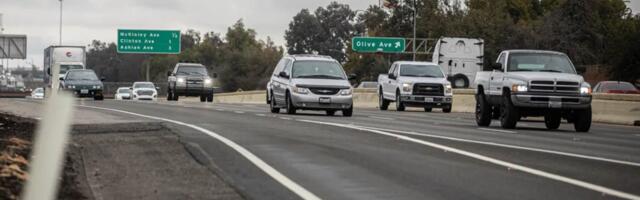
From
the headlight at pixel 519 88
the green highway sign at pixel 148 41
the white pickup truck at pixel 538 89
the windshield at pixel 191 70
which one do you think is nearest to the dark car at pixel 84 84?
Result: the windshield at pixel 191 70

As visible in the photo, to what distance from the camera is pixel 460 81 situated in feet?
152

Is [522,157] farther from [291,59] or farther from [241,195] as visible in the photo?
[291,59]

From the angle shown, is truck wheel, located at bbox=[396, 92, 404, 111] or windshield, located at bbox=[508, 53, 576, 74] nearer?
windshield, located at bbox=[508, 53, 576, 74]

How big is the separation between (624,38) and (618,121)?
2863 centimetres

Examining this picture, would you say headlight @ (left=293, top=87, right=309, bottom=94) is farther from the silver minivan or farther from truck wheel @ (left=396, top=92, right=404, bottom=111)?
truck wheel @ (left=396, top=92, right=404, bottom=111)

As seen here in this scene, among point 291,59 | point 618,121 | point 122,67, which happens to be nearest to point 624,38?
point 618,121

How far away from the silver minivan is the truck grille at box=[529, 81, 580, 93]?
708cm

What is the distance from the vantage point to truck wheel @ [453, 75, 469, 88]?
150 feet

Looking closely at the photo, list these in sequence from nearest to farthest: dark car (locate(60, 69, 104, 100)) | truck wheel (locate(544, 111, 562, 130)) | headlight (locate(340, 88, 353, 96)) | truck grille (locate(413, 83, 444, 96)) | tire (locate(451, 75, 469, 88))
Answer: truck wheel (locate(544, 111, 562, 130)), headlight (locate(340, 88, 353, 96)), truck grille (locate(413, 83, 444, 96)), dark car (locate(60, 69, 104, 100)), tire (locate(451, 75, 469, 88))

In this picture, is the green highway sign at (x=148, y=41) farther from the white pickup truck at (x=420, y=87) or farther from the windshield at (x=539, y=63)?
the windshield at (x=539, y=63)

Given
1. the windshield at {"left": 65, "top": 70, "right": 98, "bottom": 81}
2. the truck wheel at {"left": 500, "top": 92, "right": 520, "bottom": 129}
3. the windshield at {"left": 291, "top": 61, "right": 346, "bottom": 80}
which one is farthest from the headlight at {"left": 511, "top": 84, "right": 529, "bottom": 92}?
the windshield at {"left": 65, "top": 70, "right": 98, "bottom": 81}

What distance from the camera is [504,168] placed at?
1212 centimetres

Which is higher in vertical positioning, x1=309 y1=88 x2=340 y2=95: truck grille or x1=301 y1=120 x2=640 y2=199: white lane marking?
x1=309 y1=88 x2=340 y2=95: truck grille

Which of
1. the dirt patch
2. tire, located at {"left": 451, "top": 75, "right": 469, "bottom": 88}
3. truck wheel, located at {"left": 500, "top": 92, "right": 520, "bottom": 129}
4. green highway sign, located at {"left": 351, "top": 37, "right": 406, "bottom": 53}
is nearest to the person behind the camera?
the dirt patch
